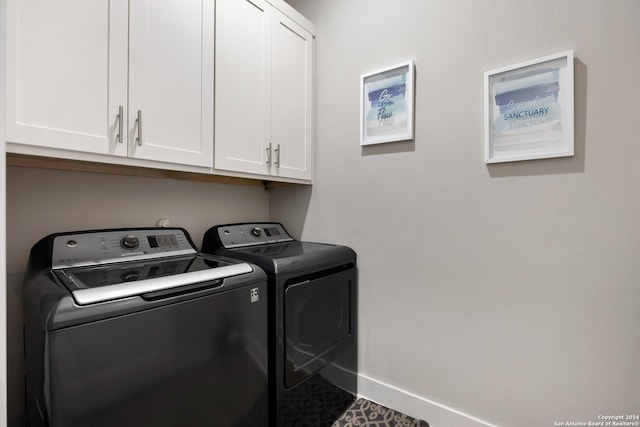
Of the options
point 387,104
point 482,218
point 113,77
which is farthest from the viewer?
point 387,104

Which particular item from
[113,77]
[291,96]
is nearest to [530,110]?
[291,96]

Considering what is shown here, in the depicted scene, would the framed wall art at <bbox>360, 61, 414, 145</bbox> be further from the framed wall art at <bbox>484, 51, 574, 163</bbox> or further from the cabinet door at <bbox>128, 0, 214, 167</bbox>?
the cabinet door at <bbox>128, 0, 214, 167</bbox>

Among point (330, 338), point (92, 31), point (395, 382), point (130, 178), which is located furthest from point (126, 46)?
point (395, 382)

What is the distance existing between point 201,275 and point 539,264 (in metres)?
1.40

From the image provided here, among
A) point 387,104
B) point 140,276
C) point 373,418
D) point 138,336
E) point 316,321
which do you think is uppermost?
point 387,104

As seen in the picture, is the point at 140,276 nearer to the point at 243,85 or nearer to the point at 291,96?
the point at 243,85

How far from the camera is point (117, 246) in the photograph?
52.3 inches

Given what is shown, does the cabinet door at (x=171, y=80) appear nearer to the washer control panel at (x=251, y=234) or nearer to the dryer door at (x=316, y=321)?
the washer control panel at (x=251, y=234)

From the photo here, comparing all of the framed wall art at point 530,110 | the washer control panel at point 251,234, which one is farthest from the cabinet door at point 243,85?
the framed wall art at point 530,110

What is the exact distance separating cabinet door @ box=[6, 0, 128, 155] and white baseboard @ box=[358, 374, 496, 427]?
1.75 metres

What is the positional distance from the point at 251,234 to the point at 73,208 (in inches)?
34.0

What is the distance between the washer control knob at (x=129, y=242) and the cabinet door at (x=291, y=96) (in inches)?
30.7

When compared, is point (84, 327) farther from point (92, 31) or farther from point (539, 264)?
point (539, 264)

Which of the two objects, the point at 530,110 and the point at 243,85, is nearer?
the point at 530,110
